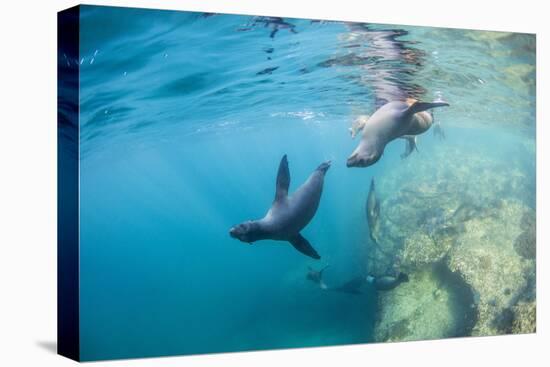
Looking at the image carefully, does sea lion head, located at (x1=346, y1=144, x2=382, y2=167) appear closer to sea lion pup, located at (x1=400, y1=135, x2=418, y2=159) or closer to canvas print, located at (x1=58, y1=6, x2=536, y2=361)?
canvas print, located at (x1=58, y1=6, x2=536, y2=361)

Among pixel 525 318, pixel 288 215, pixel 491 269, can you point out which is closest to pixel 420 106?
pixel 288 215

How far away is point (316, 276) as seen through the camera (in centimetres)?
1102

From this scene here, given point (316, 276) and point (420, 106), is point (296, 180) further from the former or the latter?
point (420, 106)

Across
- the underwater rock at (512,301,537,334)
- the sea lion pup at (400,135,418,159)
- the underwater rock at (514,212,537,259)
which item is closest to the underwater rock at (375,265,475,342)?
the underwater rock at (512,301,537,334)

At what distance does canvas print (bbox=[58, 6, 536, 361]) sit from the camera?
9.12 m

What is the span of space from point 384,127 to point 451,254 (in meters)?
2.45

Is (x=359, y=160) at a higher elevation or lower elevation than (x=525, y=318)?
higher

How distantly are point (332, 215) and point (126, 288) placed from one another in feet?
11.2

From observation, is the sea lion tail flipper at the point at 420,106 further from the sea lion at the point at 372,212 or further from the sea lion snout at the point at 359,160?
the sea lion at the point at 372,212

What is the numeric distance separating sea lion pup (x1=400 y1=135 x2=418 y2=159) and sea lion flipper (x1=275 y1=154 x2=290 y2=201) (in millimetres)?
2303

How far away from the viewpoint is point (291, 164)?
9.93 m

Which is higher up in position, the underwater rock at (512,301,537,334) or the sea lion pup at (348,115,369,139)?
the sea lion pup at (348,115,369,139)

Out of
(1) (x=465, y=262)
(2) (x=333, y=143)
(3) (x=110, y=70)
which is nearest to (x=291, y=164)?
(2) (x=333, y=143)

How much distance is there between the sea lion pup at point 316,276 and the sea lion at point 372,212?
90cm
